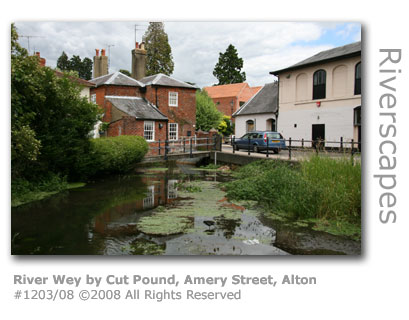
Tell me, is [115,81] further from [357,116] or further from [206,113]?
[357,116]

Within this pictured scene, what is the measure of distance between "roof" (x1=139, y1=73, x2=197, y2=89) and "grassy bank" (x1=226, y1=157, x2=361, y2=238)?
50.9 ft

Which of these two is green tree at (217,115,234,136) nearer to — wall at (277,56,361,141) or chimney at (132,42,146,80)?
chimney at (132,42,146,80)

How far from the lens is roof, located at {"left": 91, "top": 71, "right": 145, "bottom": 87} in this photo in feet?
68.6

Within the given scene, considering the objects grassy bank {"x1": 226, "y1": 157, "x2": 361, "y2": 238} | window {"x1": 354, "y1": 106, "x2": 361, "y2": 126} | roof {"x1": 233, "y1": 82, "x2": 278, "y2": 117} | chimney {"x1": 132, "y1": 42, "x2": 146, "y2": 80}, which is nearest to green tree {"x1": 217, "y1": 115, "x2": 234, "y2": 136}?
roof {"x1": 233, "y1": 82, "x2": 278, "y2": 117}

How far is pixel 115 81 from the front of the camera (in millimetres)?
21156

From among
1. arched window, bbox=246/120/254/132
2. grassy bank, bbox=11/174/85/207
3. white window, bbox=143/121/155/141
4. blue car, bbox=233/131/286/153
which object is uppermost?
arched window, bbox=246/120/254/132

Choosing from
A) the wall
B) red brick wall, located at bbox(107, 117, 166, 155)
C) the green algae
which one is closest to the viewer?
the green algae

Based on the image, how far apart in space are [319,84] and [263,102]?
7.56 meters

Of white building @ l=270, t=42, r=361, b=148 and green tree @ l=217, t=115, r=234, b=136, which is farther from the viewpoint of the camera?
green tree @ l=217, t=115, r=234, b=136

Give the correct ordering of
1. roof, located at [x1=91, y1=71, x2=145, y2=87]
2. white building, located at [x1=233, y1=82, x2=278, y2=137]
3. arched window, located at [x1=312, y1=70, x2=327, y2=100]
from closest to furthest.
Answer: arched window, located at [x1=312, y1=70, x2=327, y2=100] → roof, located at [x1=91, y1=71, x2=145, y2=87] → white building, located at [x1=233, y1=82, x2=278, y2=137]

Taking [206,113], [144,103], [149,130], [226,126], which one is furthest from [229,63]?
[226,126]

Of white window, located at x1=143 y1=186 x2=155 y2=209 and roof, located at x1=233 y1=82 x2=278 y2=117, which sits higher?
roof, located at x1=233 y1=82 x2=278 y2=117
